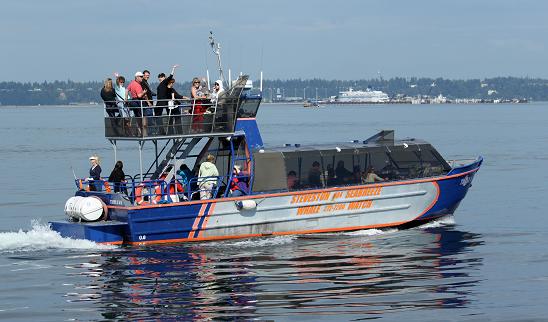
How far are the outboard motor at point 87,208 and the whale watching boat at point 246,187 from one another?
24 millimetres

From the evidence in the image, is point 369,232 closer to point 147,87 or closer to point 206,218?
point 206,218

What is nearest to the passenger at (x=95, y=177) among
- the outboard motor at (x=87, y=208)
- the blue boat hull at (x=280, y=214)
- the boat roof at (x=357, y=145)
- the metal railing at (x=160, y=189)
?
the metal railing at (x=160, y=189)

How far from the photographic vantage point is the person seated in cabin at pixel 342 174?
28750 mm

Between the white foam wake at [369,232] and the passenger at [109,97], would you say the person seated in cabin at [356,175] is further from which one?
the passenger at [109,97]

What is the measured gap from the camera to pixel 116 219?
2703cm

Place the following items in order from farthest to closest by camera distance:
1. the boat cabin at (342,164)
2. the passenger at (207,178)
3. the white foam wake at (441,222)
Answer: the white foam wake at (441,222)
the boat cabin at (342,164)
the passenger at (207,178)

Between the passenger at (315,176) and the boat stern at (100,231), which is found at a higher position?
the passenger at (315,176)

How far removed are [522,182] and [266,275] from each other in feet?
82.4

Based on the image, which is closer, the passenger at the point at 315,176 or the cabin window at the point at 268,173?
the cabin window at the point at 268,173

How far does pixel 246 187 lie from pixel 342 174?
8.76 feet

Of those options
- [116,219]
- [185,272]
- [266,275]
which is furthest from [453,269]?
[116,219]

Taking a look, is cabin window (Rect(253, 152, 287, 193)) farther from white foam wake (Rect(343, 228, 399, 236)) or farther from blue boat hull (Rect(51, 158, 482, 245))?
white foam wake (Rect(343, 228, 399, 236))

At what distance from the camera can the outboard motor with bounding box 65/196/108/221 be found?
26.8m

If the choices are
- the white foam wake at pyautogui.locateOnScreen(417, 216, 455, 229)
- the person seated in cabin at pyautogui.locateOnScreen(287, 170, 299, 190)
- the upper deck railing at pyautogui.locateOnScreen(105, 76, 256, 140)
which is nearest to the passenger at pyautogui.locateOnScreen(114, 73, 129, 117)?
the upper deck railing at pyautogui.locateOnScreen(105, 76, 256, 140)
